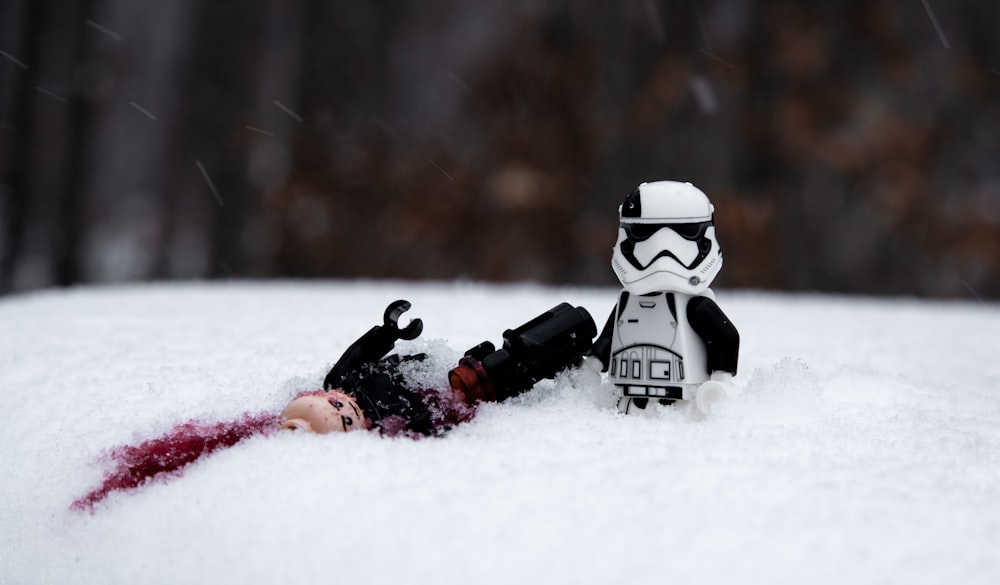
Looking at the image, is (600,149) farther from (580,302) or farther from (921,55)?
(580,302)

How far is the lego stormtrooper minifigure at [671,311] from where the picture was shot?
135cm

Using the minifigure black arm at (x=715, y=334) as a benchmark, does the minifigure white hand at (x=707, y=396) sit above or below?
below

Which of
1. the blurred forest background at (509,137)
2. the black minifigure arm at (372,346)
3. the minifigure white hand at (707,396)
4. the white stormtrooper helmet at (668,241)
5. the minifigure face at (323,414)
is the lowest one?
the minifigure face at (323,414)

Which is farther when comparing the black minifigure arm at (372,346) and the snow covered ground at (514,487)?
the black minifigure arm at (372,346)

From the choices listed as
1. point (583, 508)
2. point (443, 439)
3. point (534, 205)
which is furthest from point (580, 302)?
point (534, 205)

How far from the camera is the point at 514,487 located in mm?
1060

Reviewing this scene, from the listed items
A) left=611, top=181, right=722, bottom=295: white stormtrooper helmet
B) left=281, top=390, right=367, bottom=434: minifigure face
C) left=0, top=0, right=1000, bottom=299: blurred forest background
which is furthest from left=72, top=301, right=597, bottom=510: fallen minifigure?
left=0, top=0, right=1000, bottom=299: blurred forest background

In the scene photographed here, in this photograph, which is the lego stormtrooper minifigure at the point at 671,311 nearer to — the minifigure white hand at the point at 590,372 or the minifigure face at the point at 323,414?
the minifigure white hand at the point at 590,372

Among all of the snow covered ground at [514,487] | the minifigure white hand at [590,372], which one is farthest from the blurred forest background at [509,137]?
the minifigure white hand at [590,372]

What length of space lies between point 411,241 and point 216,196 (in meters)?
1.30

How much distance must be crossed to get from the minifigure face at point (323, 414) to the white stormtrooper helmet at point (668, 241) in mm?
473

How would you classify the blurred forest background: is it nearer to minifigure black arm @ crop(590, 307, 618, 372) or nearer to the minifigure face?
minifigure black arm @ crop(590, 307, 618, 372)

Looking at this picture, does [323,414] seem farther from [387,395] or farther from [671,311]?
[671,311]

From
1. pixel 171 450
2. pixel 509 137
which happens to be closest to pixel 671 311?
pixel 171 450
